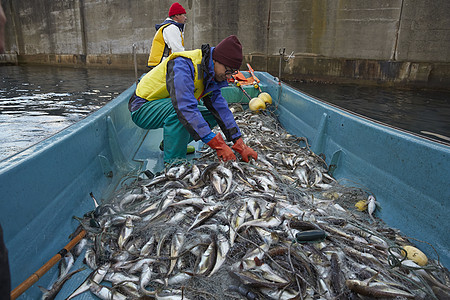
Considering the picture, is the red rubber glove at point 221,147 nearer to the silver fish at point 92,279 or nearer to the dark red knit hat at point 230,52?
the dark red knit hat at point 230,52

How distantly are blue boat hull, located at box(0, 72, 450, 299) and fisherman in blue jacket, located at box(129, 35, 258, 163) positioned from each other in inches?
21.7

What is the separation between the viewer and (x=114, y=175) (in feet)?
12.4

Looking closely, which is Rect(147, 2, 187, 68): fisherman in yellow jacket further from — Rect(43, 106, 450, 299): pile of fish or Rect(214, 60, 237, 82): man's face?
Rect(43, 106, 450, 299): pile of fish

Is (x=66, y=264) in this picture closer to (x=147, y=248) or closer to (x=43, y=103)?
(x=147, y=248)

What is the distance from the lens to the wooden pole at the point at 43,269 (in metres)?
1.77

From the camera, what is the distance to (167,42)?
19.4ft

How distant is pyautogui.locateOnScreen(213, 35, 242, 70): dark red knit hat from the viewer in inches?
127

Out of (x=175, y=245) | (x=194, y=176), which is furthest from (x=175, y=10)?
(x=175, y=245)

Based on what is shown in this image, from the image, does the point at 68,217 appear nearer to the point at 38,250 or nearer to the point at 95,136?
the point at 38,250

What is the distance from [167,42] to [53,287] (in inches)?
196

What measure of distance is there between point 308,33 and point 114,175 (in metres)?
13.9

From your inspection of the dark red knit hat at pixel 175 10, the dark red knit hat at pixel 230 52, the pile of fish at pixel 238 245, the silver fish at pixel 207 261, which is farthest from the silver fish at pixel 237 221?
the dark red knit hat at pixel 175 10

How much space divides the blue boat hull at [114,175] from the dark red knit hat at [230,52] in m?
1.62

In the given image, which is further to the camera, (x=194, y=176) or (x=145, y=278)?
(x=194, y=176)
